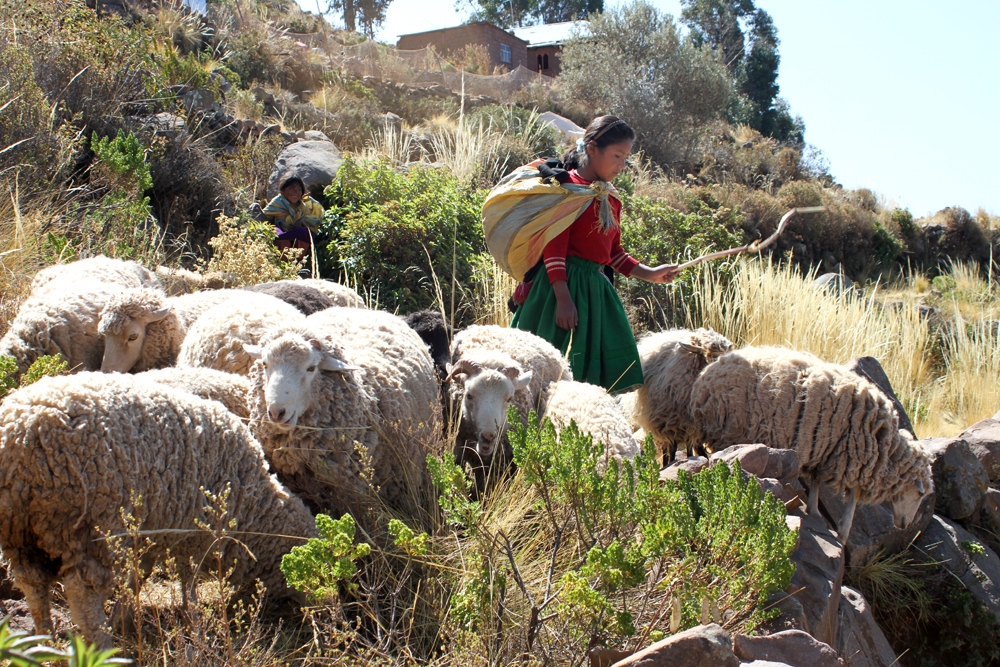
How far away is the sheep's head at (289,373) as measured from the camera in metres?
2.92

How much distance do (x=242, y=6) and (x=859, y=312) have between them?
19.9 meters

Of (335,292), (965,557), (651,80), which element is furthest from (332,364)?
(651,80)

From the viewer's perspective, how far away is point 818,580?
3256mm

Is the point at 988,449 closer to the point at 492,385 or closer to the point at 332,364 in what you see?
the point at 492,385

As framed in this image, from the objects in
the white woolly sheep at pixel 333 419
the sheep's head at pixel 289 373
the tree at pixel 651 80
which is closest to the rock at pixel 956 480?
the white woolly sheep at pixel 333 419

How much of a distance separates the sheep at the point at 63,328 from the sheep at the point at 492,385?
1906 millimetres

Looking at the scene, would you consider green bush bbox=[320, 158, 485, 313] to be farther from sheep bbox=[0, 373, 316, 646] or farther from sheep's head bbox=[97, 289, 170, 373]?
sheep bbox=[0, 373, 316, 646]

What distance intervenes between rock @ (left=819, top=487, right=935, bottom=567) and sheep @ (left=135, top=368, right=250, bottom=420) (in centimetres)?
330

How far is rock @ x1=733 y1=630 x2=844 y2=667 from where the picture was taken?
234 centimetres

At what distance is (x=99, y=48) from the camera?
32.6 feet

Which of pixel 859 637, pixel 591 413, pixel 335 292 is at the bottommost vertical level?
pixel 859 637

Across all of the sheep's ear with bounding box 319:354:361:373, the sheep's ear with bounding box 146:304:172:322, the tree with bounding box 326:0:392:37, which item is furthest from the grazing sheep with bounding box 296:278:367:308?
the tree with bounding box 326:0:392:37

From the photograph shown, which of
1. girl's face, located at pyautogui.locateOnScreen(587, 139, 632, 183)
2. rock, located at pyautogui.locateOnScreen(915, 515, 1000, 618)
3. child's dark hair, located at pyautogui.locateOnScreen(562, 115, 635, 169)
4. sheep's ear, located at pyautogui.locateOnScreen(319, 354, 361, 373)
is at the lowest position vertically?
rock, located at pyautogui.locateOnScreen(915, 515, 1000, 618)

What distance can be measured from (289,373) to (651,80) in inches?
982
